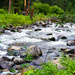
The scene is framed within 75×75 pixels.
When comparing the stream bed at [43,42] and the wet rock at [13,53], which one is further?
the stream bed at [43,42]

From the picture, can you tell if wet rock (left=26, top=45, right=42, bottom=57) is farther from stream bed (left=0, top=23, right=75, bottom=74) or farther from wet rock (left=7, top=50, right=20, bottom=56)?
wet rock (left=7, top=50, right=20, bottom=56)

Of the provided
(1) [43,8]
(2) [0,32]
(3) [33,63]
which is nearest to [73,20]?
(3) [33,63]

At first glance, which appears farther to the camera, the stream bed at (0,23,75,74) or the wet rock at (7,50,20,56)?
the stream bed at (0,23,75,74)

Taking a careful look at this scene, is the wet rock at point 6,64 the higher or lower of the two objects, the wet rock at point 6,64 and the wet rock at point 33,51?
the lower

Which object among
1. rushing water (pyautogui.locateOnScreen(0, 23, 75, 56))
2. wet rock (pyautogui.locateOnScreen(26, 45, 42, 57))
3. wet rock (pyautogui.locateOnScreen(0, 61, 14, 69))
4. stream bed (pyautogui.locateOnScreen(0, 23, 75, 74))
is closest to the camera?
wet rock (pyautogui.locateOnScreen(0, 61, 14, 69))

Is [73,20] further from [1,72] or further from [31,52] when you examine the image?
[1,72]

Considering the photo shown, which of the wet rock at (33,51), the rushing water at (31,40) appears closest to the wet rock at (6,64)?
the wet rock at (33,51)

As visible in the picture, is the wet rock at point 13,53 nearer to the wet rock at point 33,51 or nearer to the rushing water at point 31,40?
the rushing water at point 31,40

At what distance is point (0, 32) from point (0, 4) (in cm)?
2769

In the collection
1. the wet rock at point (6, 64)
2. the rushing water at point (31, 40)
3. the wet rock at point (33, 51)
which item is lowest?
the rushing water at point (31, 40)

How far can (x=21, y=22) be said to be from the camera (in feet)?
51.8

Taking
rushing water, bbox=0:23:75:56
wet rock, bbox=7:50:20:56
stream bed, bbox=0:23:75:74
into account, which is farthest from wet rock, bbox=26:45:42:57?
rushing water, bbox=0:23:75:56

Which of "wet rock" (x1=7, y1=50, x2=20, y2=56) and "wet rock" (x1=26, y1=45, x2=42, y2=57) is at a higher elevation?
"wet rock" (x1=26, y1=45, x2=42, y2=57)

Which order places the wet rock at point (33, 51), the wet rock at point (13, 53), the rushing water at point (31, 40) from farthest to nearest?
the rushing water at point (31, 40)
the wet rock at point (13, 53)
the wet rock at point (33, 51)
